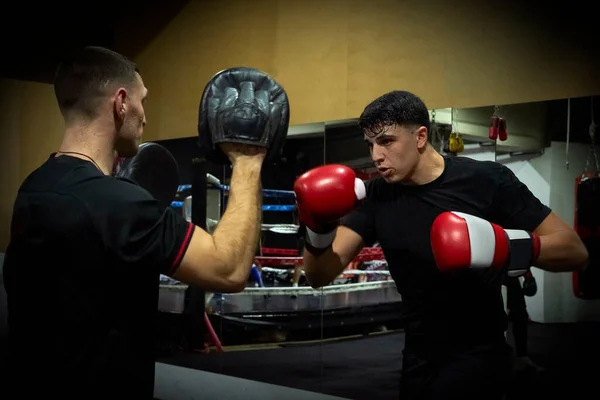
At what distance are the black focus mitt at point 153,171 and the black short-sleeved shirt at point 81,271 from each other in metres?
0.81

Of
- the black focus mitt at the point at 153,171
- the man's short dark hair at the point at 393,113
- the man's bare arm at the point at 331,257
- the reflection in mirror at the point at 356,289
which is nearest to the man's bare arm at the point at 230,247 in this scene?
the man's bare arm at the point at 331,257

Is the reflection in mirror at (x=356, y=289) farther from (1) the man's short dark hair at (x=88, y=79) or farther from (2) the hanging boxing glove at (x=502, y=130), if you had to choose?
(1) the man's short dark hair at (x=88, y=79)

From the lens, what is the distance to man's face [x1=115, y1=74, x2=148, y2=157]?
4.65 ft

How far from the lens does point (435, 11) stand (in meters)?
2.59

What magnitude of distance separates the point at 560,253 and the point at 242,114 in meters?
0.98

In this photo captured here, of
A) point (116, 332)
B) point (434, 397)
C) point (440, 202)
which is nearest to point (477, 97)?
point (440, 202)

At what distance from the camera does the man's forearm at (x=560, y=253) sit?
1.68 m

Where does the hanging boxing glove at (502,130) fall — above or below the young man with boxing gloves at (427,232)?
above

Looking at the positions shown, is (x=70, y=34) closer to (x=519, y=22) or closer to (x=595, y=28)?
(x=519, y=22)

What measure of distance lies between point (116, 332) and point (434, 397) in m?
0.99

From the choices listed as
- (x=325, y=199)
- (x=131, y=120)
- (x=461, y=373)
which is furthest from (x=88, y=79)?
(x=461, y=373)

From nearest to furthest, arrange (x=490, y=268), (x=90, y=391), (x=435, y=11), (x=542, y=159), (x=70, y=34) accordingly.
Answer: (x=90, y=391) → (x=490, y=268) → (x=542, y=159) → (x=435, y=11) → (x=70, y=34)

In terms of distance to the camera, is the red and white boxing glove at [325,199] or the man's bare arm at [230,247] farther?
the red and white boxing glove at [325,199]

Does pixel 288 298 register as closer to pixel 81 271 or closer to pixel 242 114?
pixel 242 114
